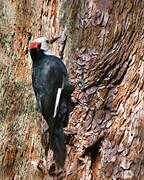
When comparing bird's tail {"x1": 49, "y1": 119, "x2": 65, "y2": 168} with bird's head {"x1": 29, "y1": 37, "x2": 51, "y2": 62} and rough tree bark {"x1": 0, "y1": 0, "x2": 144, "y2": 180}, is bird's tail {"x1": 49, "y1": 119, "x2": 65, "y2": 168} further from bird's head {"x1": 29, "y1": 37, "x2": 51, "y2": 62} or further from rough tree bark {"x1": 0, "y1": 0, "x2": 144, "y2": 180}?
bird's head {"x1": 29, "y1": 37, "x2": 51, "y2": 62}

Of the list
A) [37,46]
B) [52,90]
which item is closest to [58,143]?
[52,90]

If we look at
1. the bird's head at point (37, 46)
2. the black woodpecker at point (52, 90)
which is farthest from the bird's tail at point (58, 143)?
the bird's head at point (37, 46)

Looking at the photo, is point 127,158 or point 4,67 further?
point 4,67

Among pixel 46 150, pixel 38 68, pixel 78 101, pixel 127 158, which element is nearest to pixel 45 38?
pixel 38 68

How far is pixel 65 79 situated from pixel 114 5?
61 cm

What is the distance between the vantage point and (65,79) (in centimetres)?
338

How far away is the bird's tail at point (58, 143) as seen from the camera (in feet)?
10.5

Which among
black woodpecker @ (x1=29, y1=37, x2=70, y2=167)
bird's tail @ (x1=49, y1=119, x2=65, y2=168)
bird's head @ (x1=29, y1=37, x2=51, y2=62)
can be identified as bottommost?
bird's tail @ (x1=49, y1=119, x2=65, y2=168)

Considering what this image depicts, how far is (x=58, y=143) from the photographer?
10.7ft

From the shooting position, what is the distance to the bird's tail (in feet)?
10.5

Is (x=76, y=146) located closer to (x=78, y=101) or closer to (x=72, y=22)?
(x=78, y=101)

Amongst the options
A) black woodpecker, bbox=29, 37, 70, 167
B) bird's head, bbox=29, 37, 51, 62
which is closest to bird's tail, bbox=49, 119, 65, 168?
black woodpecker, bbox=29, 37, 70, 167

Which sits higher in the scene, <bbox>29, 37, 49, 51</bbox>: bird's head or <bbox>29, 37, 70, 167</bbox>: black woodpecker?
<bbox>29, 37, 49, 51</bbox>: bird's head

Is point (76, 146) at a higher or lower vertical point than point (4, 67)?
lower
